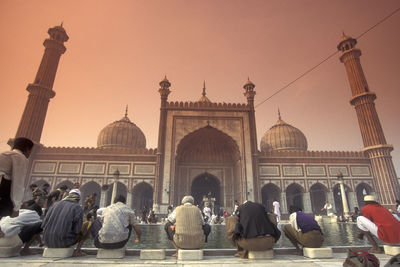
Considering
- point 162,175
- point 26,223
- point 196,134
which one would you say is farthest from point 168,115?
point 26,223

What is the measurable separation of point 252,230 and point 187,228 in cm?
82

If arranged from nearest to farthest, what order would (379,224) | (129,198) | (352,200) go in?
1. (379,224)
2. (129,198)
3. (352,200)

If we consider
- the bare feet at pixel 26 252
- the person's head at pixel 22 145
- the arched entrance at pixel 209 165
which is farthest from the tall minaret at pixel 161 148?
the person's head at pixel 22 145

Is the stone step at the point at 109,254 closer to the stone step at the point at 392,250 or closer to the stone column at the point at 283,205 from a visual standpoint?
the stone step at the point at 392,250

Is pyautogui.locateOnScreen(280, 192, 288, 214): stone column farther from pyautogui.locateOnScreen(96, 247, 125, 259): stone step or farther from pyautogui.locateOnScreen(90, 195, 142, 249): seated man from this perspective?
pyautogui.locateOnScreen(96, 247, 125, 259): stone step

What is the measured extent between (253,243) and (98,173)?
18768mm

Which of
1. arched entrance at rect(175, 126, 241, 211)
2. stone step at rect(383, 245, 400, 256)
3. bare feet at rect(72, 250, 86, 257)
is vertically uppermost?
arched entrance at rect(175, 126, 241, 211)

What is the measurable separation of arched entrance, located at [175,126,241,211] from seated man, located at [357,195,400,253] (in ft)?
52.3

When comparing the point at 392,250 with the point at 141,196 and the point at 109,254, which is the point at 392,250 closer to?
the point at 109,254

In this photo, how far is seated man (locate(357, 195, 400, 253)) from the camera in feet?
10.00

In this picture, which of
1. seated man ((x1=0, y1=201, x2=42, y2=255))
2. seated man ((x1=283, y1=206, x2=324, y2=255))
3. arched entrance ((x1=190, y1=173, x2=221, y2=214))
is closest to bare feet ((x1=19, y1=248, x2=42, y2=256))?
seated man ((x1=0, y1=201, x2=42, y2=255))

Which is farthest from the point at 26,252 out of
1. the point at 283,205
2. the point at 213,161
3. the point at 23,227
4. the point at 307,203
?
the point at 307,203

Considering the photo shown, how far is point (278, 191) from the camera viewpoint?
785 inches

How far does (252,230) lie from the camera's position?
2.94 meters
